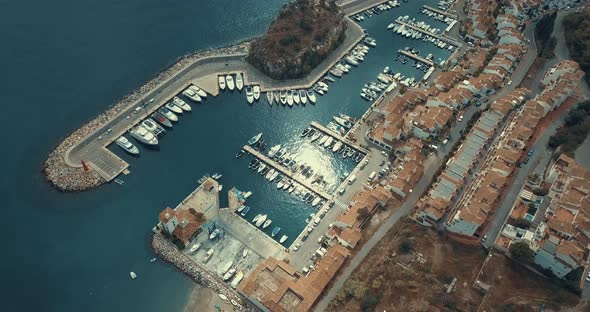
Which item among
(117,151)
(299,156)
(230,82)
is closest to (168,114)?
(117,151)

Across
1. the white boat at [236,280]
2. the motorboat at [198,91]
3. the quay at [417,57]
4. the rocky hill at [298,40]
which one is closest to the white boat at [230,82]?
the motorboat at [198,91]

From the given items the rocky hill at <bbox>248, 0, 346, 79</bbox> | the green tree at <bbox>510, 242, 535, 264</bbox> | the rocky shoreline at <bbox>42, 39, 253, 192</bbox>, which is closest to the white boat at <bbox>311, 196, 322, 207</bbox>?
the green tree at <bbox>510, 242, 535, 264</bbox>

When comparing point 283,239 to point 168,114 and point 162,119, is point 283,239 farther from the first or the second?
point 168,114

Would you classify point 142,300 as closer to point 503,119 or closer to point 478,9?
point 503,119

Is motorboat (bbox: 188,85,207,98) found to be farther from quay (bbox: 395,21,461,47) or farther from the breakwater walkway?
quay (bbox: 395,21,461,47)

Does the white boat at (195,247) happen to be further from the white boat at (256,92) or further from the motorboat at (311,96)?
the motorboat at (311,96)

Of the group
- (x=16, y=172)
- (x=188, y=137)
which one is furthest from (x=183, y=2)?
(x=16, y=172)
